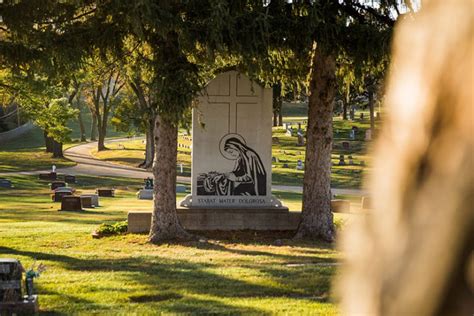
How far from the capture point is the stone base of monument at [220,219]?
20.3m

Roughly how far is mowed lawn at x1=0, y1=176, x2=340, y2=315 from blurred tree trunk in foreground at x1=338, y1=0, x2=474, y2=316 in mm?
9267

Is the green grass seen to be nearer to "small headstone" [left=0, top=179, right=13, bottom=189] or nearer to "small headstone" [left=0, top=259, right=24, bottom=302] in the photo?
"small headstone" [left=0, top=179, right=13, bottom=189]

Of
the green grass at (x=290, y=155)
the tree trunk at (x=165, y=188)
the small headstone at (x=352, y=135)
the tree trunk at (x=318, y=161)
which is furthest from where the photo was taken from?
the small headstone at (x=352, y=135)

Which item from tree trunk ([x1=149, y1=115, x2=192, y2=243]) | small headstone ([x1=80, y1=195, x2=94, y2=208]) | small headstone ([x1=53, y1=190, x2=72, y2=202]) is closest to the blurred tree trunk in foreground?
tree trunk ([x1=149, y1=115, x2=192, y2=243])

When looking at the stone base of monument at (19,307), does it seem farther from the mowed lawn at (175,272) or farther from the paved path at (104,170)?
the paved path at (104,170)

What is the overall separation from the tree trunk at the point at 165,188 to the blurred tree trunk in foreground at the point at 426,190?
1821cm

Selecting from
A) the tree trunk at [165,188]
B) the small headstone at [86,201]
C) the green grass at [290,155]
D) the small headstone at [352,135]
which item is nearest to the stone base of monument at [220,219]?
the tree trunk at [165,188]

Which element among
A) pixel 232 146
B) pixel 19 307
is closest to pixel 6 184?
pixel 232 146

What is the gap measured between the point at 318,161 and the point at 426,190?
62.2 ft

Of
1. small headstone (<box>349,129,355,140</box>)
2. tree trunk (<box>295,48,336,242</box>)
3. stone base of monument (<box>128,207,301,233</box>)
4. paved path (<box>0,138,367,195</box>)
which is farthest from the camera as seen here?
small headstone (<box>349,129,355,140</box>)

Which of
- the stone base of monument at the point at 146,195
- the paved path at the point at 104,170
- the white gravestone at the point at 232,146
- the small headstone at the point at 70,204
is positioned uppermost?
the white gravestone at the point at 232,146

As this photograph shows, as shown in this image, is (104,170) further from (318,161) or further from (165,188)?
(318,161)

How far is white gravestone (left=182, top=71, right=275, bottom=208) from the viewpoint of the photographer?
20.8 metres

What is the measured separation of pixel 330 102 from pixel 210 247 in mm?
4332
